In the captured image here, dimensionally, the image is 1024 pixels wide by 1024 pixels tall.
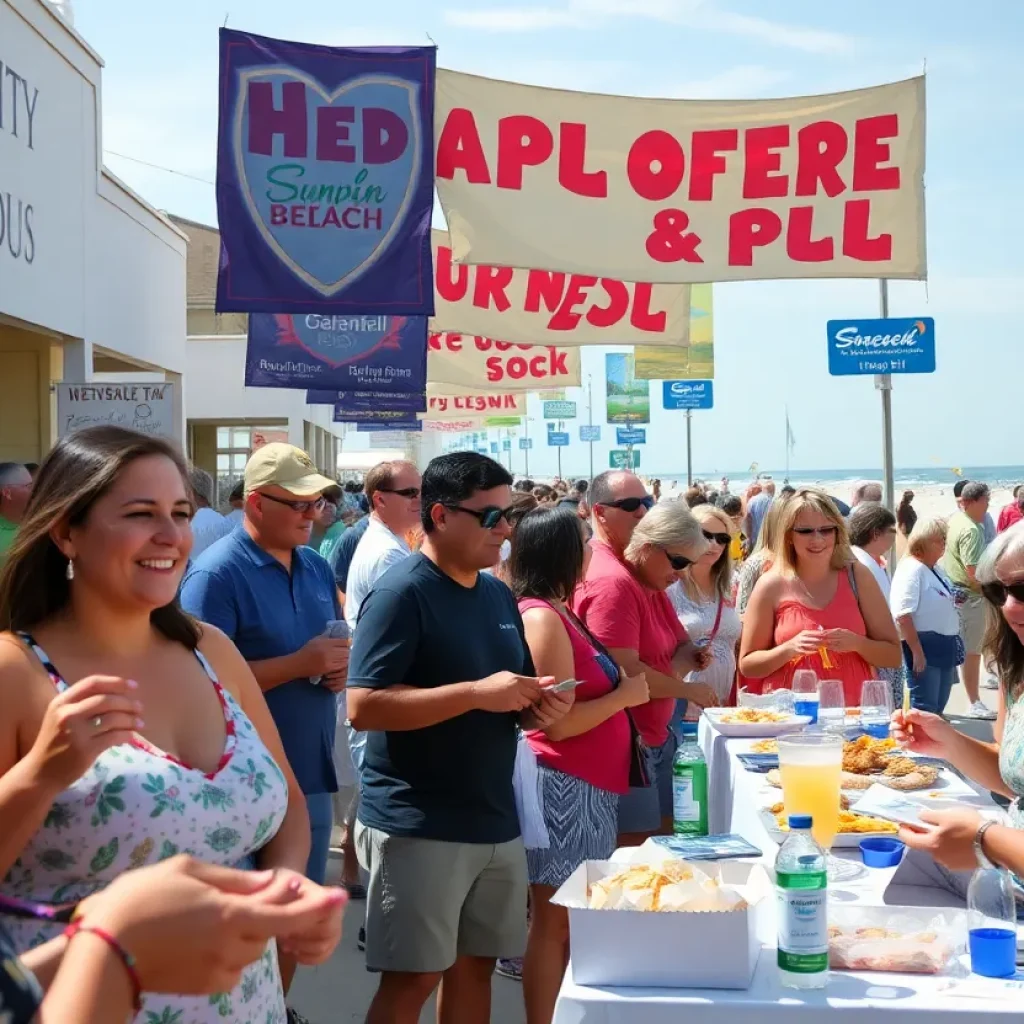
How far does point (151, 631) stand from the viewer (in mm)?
2572

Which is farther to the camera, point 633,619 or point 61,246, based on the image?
point 61,246

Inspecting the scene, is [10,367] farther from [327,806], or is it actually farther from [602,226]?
[327,806]

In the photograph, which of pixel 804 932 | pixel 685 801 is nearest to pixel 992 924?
pixel 804 932

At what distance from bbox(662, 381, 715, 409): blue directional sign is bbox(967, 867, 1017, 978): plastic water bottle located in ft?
72.9

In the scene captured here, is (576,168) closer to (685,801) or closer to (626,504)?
(626,504)

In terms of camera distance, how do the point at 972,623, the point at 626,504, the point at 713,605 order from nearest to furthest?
the point at 626,504 < the point at 713,605 < the point at 972,623

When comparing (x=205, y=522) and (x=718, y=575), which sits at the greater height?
(x=205, y=522)

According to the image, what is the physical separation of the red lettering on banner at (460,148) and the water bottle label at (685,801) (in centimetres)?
395

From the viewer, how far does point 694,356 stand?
18.8m

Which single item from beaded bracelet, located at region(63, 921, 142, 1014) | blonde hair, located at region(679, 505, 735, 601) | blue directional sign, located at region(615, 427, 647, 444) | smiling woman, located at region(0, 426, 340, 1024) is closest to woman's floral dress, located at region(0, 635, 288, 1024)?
smiling woman, located at region(0, 426, 340, 1024)

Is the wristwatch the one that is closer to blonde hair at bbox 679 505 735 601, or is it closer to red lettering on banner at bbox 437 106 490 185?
blonde hair at bbox 679 505 735 601

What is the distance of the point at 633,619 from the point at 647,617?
178 mm

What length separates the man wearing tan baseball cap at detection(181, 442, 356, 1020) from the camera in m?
4.12

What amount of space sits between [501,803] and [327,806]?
0.95 m
